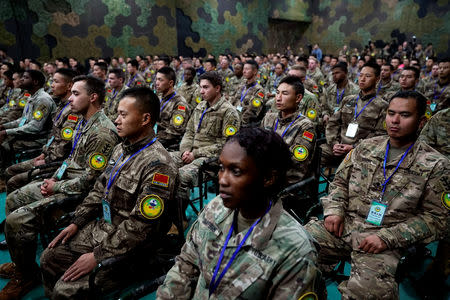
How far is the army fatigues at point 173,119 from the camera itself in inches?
147

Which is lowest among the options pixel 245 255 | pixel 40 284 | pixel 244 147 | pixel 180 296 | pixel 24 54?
pixel 40 284

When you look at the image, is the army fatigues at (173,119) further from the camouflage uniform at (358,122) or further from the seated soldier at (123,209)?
the camouflage uniform at (358,122)

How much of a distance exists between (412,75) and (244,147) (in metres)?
A: 4.60

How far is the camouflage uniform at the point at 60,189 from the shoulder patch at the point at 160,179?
0.75 meters

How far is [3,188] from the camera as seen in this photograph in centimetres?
378

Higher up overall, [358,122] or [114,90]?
[114,90]

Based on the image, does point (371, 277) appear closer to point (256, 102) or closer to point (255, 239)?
point (255, 239)

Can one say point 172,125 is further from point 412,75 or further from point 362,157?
point 412,75

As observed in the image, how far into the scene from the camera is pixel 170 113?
3846mm

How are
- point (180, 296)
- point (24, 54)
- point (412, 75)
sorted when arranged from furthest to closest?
point (24, 54) < point (412, 75) < point (180, 296)

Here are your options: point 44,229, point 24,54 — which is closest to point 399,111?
point 44,229

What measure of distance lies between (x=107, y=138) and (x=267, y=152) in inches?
67.6

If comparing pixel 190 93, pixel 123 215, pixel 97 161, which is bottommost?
pixel 123 215

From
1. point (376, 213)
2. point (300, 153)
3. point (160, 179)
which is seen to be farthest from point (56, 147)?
point (376, 213)
